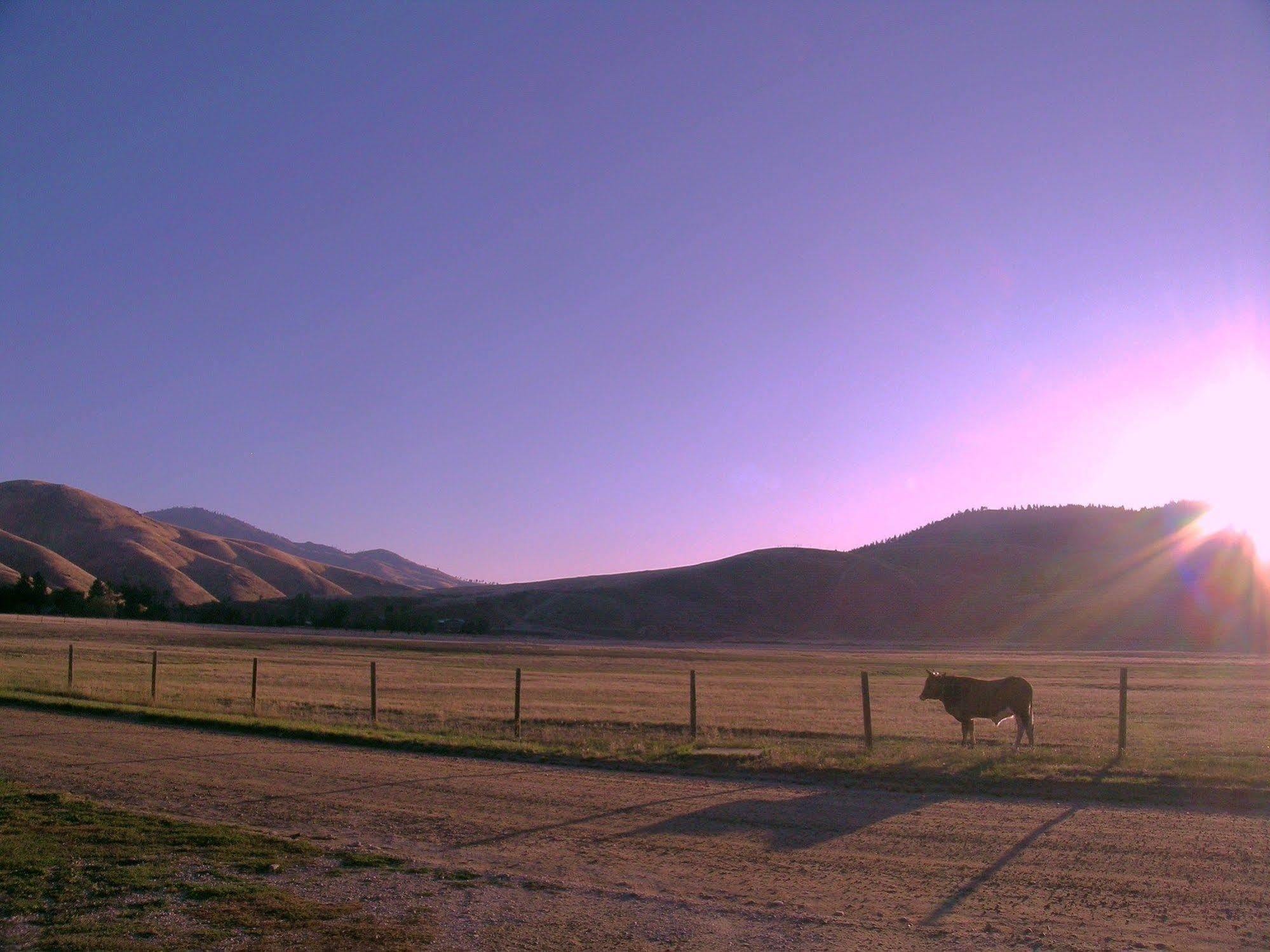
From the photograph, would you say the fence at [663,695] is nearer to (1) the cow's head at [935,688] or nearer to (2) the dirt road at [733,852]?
(1) the cow's head at [935,688]

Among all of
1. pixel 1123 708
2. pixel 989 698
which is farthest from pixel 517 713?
pixel 1123 708

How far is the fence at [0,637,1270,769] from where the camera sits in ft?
76.1

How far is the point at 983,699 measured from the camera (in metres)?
20.7

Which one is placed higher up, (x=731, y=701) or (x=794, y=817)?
(x=794, y=817)

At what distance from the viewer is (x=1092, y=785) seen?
15.1 meters

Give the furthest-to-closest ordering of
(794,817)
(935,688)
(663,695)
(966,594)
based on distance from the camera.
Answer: (966,594) < (663,695) < (935,688) < (794,817)

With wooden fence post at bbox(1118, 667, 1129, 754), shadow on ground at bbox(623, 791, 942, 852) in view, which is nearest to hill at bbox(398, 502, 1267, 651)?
wooden fence post at bbox(1118, 667, 1129, 754)

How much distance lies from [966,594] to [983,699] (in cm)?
13400

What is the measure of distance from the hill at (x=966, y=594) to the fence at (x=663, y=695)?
57836mm

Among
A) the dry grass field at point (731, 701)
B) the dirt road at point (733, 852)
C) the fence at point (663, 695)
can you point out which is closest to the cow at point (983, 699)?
the dry grass field at point (731, 701)

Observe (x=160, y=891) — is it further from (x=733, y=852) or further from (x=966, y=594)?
(x=966, y=594)

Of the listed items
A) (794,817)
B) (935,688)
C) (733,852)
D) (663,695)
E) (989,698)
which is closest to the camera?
(733,852)

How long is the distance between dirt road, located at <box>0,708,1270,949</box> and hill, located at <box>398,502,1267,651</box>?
10552 centimetres

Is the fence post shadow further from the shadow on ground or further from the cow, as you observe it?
the cow
